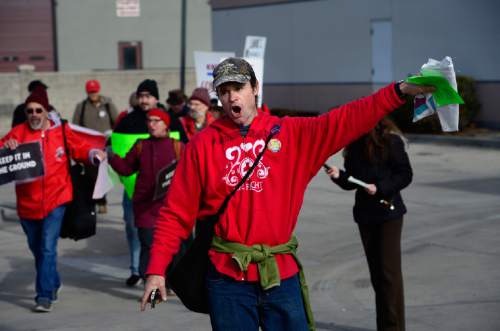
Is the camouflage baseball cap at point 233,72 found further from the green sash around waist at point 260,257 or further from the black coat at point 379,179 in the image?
the black coat at point 379,179

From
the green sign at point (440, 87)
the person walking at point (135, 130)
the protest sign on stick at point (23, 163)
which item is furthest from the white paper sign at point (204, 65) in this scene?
the green sign at point (440, 87)

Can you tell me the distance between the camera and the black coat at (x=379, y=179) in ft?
22.0

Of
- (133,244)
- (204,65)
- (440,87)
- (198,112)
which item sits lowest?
(133,244)

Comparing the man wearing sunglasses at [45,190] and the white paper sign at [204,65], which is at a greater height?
the white paper sign at [204,65]

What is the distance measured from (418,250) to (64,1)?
1153 inches

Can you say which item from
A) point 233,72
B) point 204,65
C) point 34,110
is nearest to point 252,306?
point 233,72

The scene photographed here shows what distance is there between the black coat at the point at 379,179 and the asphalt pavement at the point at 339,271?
1.05 meters

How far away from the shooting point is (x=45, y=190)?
8.38 metres

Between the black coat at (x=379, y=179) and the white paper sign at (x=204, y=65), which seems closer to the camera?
the black coat at (x=379, y=179)

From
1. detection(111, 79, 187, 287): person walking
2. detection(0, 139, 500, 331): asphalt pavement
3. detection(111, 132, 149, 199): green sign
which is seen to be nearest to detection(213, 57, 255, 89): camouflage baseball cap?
detection(0, 139, 500, 331): asphalt pavement

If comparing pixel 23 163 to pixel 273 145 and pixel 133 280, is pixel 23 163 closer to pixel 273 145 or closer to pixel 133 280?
pixel 133 280

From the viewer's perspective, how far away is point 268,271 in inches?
169

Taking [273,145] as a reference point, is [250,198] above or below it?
below

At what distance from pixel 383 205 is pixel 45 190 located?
3107 millimetres
